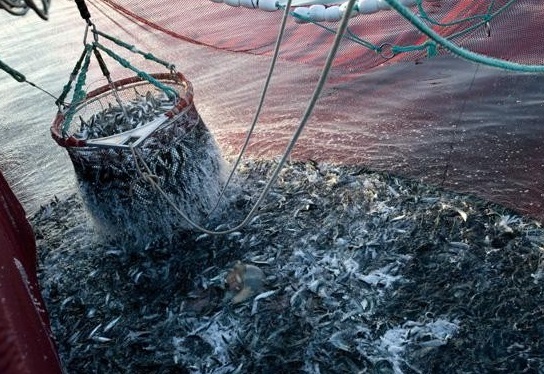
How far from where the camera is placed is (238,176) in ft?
17.1

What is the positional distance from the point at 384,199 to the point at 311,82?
8.92 feet

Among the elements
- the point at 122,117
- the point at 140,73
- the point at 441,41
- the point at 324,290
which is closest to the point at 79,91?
the point at 140,73

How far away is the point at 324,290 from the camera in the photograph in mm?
3652

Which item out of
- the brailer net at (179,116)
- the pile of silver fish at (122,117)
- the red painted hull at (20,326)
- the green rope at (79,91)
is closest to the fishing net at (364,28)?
the brailer net at (179,116)

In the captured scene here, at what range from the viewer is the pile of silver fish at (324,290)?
312 centimetres

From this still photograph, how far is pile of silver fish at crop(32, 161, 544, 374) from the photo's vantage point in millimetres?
3119

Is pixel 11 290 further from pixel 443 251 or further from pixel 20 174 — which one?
pixel 20 174

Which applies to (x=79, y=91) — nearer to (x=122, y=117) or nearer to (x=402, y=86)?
(x=122, y=117)

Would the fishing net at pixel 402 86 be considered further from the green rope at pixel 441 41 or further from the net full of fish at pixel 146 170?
the green rope at pixel 441 41

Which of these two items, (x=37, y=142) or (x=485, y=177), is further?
(x=37, y=142)

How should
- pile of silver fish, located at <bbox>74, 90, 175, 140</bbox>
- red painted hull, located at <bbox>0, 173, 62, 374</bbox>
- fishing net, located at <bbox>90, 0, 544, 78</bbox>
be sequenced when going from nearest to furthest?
red painted hull, located at <bbox>0, 173, 62, 374</bbox>
pile of silver fish, located at <bbox>74, 90, 175, 140</bbox>
fishing net, located at <bbox>90, 0, 544, 78</bbox>

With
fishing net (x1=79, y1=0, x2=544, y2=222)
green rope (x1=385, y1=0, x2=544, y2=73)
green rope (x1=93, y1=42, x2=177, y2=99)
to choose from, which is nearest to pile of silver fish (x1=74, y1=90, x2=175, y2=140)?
green rope (x1=93, y1=42, x2=177, y2=99)

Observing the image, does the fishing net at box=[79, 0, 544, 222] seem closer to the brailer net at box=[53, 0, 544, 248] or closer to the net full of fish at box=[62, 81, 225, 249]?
the brailer net at box=[53, 0, 544, 248]

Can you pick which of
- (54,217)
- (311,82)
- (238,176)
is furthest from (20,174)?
(311,82)
